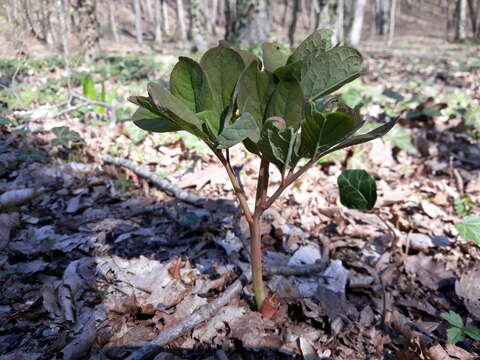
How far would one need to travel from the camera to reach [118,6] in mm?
36844

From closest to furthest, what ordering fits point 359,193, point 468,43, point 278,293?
point 359,193 → point 278,293 → point 468,43

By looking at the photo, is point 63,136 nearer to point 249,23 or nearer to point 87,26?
point 249,23

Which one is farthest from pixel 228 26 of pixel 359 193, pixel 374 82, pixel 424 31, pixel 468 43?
pixel 424 31

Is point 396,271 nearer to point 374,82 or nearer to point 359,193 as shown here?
point 359,193

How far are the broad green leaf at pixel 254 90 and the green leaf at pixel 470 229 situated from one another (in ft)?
3.92

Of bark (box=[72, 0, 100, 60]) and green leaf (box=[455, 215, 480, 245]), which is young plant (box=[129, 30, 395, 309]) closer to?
green leaf (box=[455, 215, 480, 245])

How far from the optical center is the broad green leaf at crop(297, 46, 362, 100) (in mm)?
823

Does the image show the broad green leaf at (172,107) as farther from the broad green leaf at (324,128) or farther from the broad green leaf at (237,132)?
the broad green leaf at (324,128)

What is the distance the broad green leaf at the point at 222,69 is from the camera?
0.86 meters

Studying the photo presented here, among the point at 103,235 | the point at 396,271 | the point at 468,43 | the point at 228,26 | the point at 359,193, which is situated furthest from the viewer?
the point at 468,43

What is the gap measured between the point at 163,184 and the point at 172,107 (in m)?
1.57

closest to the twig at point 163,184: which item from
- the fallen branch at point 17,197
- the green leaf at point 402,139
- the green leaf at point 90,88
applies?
the fallen branch at point 17,197

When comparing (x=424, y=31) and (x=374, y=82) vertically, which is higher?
(x=424, y=31)

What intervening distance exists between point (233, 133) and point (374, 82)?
6.26 meters
